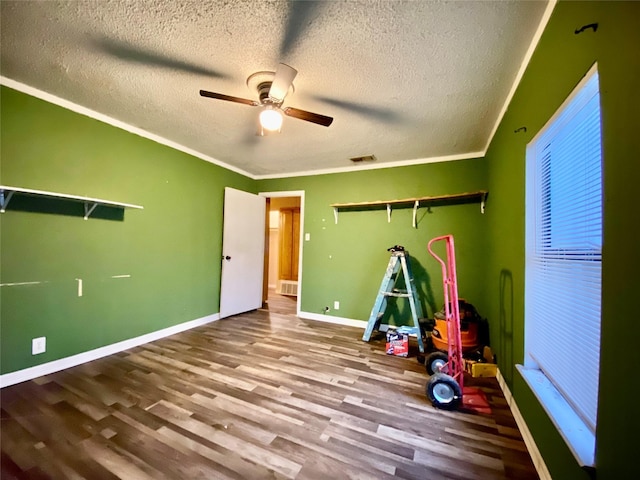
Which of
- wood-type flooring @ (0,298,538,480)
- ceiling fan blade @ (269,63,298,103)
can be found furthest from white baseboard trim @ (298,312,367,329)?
ceiling fan blade @ (269,63,298,103)

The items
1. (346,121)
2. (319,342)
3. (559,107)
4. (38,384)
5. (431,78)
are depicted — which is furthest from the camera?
(319,342)

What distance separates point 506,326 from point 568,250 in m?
1.05

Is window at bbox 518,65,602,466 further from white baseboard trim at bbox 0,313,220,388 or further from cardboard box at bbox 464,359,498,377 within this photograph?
white baseboard trim at bbox 0,313,220,388

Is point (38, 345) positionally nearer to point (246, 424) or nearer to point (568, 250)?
point (246, 424)

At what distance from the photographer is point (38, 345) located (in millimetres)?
2186

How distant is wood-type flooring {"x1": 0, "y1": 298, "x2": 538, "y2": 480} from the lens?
1.36 m

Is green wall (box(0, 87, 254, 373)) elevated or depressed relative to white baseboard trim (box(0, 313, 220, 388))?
elevated

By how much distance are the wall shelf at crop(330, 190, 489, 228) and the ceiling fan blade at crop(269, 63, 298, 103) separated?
2.15 m

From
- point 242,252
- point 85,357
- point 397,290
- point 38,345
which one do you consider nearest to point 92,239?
point 38,345

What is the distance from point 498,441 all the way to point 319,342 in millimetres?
1946

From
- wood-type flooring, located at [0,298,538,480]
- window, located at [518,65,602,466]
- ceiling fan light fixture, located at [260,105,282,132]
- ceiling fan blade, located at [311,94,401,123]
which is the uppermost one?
ceiling fan blade, located at [311,94,401,123]

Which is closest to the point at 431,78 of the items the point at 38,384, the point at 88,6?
the point at 88,6

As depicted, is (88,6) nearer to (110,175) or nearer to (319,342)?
(110,175)

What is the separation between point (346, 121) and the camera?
2.53 metres
